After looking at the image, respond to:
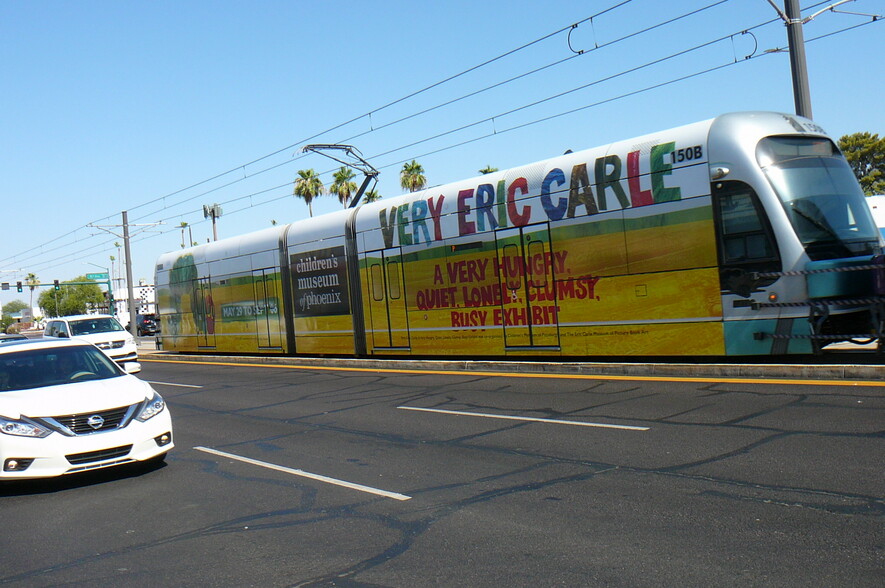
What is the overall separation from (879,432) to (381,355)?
42.3ft

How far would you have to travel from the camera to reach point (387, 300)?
1842 cm

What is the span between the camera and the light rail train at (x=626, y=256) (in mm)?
11172

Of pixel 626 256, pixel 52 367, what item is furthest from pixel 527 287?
pixel 52 367

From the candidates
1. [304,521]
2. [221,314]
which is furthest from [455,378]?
[221,314]

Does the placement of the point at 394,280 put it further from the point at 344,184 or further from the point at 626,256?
the point at 344,184

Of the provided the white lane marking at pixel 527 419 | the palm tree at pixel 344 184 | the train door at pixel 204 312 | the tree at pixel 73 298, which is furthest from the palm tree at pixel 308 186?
the tree at pixel 73 298

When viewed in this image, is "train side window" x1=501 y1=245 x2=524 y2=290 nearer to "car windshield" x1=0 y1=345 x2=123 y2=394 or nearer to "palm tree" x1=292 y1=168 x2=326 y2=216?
"car windshield" x1=0 y1=345 x2=123 y2=394

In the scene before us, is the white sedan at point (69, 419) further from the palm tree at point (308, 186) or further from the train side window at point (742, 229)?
the palm tree at point (308, 186)

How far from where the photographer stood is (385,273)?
18359mm

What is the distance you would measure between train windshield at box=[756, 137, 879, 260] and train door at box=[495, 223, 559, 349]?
4264mm

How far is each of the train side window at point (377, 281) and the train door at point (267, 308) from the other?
4.73 metres

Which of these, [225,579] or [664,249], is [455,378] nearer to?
[664,249]

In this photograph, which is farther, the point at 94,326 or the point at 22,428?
the point at 94,326

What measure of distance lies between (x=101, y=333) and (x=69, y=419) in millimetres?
18676
